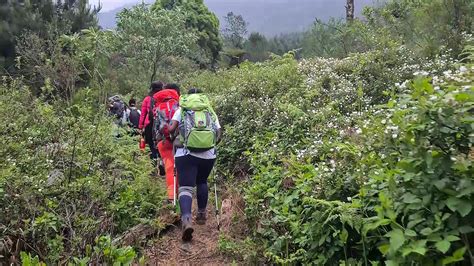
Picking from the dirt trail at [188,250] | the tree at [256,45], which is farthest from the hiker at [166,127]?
the tree at [256,45]

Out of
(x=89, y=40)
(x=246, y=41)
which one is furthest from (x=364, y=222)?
(x=246, y=41)

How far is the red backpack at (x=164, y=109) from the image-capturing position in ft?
23.1

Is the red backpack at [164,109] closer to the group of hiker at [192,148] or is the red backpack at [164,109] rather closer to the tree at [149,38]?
the group of hiker at [192,148]

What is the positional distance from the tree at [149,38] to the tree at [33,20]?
1.83 meters

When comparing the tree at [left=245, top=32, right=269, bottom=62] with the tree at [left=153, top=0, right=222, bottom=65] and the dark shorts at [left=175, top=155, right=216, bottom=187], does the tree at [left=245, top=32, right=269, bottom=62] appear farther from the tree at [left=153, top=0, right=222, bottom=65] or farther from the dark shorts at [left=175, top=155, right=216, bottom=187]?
the dark shorts at [left=175, top=155, right=216, bottom=187]

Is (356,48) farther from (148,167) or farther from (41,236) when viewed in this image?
(41,236)

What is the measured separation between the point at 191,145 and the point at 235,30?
40497 mm

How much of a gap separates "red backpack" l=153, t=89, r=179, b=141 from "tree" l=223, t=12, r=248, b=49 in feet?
118

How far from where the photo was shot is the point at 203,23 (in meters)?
29.2

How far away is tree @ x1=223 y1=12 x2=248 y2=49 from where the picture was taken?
142 feet

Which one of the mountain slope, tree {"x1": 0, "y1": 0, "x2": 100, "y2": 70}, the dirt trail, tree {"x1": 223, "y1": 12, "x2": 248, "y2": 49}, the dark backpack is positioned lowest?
the dirt trail

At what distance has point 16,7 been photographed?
17.4 metres

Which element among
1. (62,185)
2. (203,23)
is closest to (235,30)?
(203,23)

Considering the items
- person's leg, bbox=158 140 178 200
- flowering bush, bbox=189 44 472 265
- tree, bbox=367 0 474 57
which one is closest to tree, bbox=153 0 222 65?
tree, bbox=367 0 474 57
